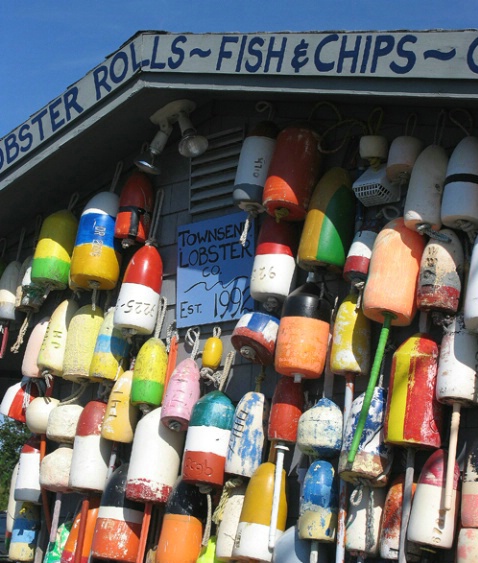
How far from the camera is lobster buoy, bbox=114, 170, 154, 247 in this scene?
7.18 m

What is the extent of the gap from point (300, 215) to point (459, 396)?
63.8 inches

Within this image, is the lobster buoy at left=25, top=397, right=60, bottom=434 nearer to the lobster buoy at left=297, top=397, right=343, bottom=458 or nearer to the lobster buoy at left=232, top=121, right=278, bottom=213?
the lobster buoy at left=232, top=121, right=278, bottom=213

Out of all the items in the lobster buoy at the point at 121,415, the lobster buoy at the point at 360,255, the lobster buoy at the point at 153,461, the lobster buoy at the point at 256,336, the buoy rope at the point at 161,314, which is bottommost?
the lobster buoy at the point at 153,461

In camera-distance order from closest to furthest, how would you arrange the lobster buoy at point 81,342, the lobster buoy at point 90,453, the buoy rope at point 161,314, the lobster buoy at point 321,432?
1. the lobster buoy at point 321,432
2. the lobster buoy at point 90,453
3. the buoy rope at point 161,314
4. the lobster buoy at point 81,342

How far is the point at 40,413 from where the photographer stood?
7.42 metres

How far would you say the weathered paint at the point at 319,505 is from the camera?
5.43m

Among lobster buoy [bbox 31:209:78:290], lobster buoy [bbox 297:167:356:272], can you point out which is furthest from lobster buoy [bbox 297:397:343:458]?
lobster buoy [bbox 31:209:78:290]

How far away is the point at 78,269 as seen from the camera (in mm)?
7219

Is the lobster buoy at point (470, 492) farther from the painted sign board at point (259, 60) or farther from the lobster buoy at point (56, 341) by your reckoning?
the lobster buoy at point (56, 341)

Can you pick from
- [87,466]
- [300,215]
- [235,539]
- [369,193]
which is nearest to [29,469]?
[87,466]

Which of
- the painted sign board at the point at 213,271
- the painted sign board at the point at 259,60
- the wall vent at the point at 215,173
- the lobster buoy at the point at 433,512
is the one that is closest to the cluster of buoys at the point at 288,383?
the lobster buoy at the point at 433,512

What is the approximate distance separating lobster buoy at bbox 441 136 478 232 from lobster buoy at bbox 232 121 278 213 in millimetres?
1277

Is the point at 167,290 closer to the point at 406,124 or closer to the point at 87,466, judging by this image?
the point at 87,466

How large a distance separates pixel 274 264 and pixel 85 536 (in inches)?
77.8
